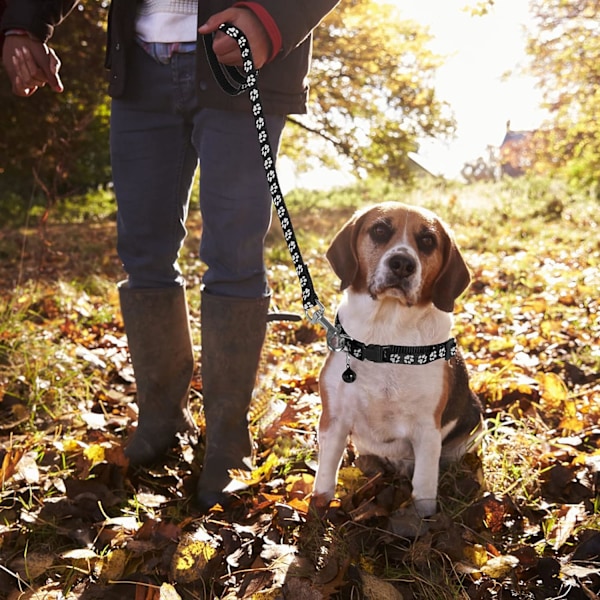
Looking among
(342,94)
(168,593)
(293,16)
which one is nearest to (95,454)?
(168,593)

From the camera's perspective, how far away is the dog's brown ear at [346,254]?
8.11 ft

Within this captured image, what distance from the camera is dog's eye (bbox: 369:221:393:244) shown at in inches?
96.0

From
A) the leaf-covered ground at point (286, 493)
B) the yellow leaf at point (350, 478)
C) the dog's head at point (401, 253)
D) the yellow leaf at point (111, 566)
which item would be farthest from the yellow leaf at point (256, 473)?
the dog's head at point (401, 253)

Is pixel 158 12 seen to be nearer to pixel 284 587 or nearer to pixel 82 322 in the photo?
pixel 284 587

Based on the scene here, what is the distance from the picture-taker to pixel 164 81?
251 centimetres

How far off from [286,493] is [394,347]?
757 mm

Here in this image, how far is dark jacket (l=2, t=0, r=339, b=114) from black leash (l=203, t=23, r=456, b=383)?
9cm

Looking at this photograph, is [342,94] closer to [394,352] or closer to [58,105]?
[58,105]

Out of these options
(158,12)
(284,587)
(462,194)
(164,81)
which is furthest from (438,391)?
(462,194)

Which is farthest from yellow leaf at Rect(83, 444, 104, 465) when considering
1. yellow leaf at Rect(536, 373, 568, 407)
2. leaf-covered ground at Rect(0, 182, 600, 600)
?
yellow leaf at Rect(536, 373, 568, 407)

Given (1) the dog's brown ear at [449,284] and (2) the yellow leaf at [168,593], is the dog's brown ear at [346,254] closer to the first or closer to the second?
(1) the dog's brown ear at [449,284]

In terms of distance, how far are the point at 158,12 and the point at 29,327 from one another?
2462 mm

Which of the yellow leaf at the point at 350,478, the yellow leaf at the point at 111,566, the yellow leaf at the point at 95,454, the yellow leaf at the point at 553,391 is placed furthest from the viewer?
the yellow leaf at the point at 553,391

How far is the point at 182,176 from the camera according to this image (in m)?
2.69
